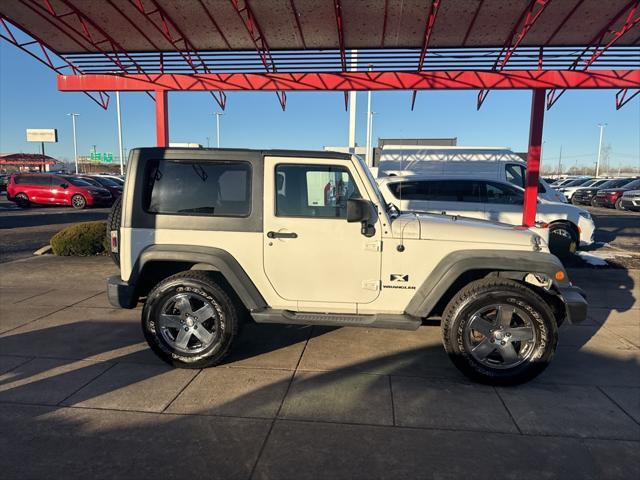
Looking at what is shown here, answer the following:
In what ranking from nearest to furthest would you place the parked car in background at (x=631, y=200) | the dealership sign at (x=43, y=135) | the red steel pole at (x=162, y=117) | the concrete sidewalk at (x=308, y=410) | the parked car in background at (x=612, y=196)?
the concrete sidewalk at (x=308, y=410), the red steel pole at (x=162, y=117), the parked car in background at (x=631, y=200), the parked car in background at (x=612, y=196), the dealership sign at (x=43, y=135)

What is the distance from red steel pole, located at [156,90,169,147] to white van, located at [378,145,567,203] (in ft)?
20.3

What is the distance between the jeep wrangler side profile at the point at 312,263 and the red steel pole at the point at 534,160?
5.06m

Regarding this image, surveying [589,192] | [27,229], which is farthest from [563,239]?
[589,192]

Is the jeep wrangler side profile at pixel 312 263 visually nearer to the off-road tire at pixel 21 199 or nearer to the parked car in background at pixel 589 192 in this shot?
the off-road tire at pixel 21 199

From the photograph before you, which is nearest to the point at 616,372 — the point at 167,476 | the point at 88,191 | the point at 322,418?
the point at 322,418

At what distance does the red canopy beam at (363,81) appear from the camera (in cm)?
755

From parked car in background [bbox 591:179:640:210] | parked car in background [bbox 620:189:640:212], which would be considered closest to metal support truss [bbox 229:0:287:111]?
parked car in background [bbox 620:189:640:212]

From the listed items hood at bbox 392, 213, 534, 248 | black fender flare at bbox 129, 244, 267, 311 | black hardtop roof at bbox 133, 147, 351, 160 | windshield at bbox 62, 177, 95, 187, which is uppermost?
black hardtop roof at bbox 133, 147, 351, 160

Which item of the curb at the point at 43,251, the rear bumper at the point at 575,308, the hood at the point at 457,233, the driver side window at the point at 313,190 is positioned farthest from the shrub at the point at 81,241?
the rear bumper at the point at 575,308

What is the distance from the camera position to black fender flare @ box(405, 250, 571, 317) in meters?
3.48

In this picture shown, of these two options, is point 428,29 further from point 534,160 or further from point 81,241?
point 81,241

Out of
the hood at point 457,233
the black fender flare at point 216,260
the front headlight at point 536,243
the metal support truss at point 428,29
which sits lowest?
the black fender flare at point 216,260

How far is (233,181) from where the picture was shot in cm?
382

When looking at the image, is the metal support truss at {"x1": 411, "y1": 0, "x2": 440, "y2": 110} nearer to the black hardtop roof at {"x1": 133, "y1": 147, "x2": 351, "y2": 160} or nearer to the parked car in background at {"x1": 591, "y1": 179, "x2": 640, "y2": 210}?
the black hardtop roof at {"x1": 133, "y1": 147, "x2": 351, "y2": 160}
